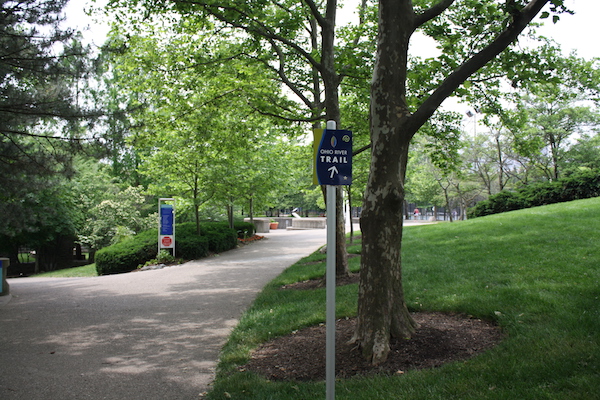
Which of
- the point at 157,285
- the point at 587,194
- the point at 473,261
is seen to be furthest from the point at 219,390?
the point at 587,194

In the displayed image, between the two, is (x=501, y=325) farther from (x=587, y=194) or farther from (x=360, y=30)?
(x=587, y=194)

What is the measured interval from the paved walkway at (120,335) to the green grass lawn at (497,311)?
0.51 metres

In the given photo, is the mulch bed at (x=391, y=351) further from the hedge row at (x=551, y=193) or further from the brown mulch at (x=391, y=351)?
the hedge row at (x=551, y=193)

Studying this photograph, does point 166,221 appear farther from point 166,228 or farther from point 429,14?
point 429,14

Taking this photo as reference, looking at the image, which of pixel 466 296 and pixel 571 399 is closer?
pixel 571 399

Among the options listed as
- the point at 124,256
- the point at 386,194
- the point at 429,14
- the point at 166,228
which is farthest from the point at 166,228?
the point at 429,14

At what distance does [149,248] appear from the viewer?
16.2 m

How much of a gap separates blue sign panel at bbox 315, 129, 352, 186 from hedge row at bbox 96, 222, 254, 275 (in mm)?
13816

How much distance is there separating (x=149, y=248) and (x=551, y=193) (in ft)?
51.4

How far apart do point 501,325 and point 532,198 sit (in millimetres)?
15306

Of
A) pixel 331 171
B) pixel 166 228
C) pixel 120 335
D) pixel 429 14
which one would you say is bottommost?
pixel 120 335

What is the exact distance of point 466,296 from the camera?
6.50m

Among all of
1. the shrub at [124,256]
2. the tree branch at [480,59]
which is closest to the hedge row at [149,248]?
the shrub at [124,256]

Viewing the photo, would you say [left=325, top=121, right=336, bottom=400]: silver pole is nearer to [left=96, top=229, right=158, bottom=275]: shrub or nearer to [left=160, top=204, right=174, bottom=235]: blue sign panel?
[left=160, top=204, right=174, bottom=235]: blue sign panel
